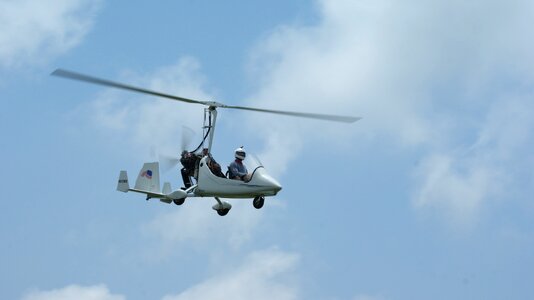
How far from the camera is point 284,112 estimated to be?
3916 centimetres

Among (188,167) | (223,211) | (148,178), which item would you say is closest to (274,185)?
(223,211)

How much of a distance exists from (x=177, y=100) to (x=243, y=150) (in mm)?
3845

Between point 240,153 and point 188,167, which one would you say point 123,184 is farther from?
point 240,153

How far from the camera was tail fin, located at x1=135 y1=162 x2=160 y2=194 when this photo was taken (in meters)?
43.2

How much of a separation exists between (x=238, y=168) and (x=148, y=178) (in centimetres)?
563

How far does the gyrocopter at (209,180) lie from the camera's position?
39.3 metres

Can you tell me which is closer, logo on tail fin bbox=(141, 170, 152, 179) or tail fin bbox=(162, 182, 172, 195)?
tail fin bbox=(162, 182, 172, 195)

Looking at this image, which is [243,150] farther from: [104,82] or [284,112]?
[104,82]

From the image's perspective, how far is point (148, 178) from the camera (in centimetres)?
4347

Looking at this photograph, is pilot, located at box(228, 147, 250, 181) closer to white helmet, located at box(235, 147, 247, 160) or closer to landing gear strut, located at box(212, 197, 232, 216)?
white helmet, located at box(235, 147, 247, 160)

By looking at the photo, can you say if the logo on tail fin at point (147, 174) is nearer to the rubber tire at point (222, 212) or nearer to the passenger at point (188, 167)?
the passenger at point (188, 167)

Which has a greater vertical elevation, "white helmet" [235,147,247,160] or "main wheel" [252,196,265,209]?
"white helmet" [235,147,247,160]

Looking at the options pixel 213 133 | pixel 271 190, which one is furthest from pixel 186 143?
pixel 271 190

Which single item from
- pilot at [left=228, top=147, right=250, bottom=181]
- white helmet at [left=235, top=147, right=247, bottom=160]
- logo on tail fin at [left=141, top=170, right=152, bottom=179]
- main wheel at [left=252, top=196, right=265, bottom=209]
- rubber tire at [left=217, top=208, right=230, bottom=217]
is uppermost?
logo on tail fin at [left=141, top=170, right=152, bottom=179]
